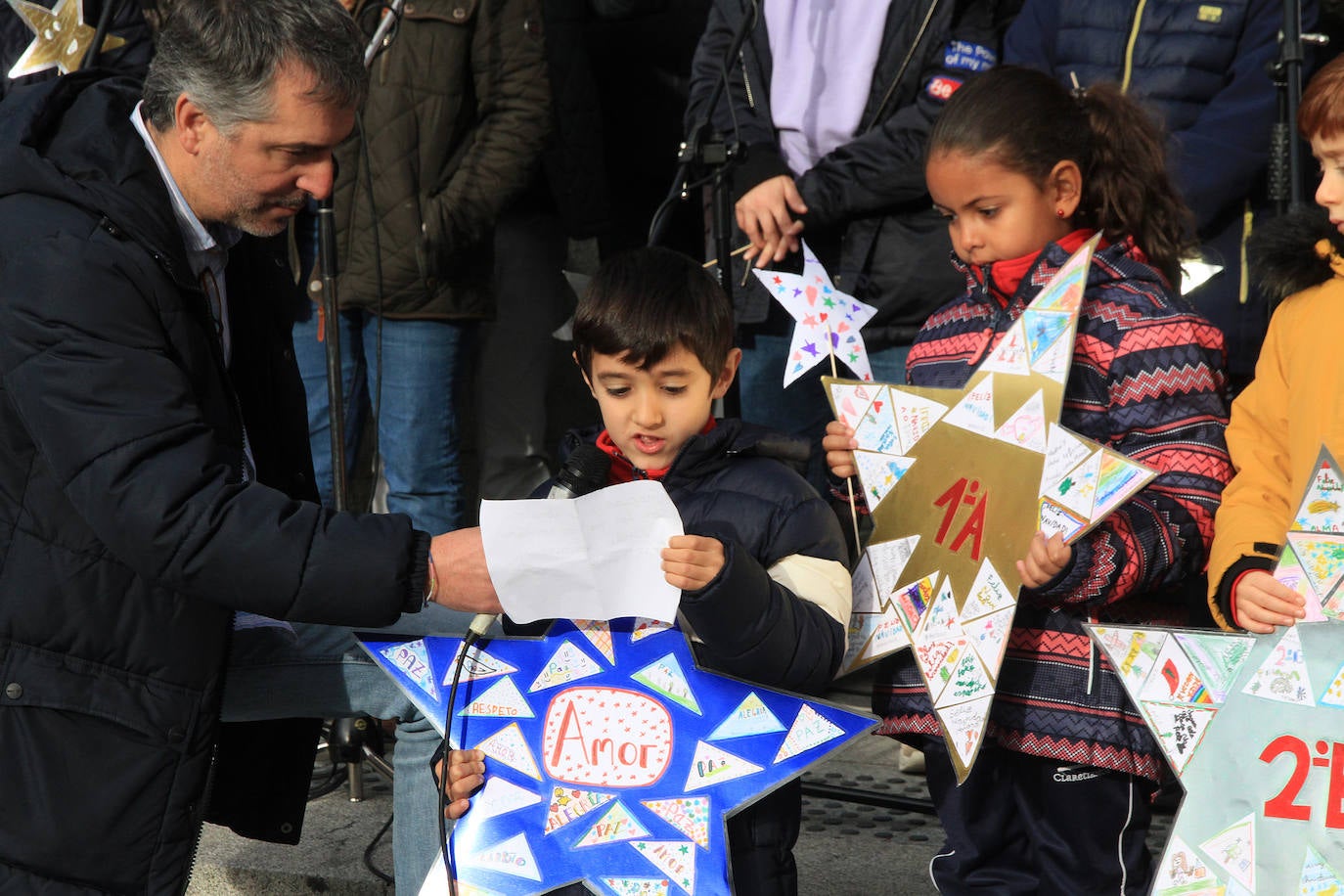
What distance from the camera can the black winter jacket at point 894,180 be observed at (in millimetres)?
3695

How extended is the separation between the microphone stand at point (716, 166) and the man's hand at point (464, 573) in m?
1.36

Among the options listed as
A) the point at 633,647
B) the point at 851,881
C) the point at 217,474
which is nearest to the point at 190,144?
the point at 217,474

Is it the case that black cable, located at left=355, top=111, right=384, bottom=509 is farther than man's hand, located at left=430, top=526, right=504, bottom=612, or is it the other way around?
black cable, located at left=355, top=111, right=384, bottom=509

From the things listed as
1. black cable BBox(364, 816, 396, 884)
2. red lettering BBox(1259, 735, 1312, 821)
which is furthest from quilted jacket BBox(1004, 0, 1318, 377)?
black cable BBox(364, 816, 396, 884)

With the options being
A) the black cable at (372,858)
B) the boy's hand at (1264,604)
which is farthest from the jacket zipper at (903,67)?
the black cable at (372,858)

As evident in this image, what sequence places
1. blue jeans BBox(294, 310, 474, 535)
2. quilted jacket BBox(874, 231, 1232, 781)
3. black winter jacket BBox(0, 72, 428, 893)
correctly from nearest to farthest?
1. black winter jacket BBox(0, 72, 428, 893)
2. quilted jacket BBox(874, 231, 1232, 781)
3. blue jeans BBox(294, 310, 474, 535)

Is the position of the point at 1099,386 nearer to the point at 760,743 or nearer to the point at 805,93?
the point at 760,743

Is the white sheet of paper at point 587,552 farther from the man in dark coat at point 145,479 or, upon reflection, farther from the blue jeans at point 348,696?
the blue jeans at point 348,696

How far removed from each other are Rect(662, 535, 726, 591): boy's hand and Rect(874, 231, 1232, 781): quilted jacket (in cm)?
69

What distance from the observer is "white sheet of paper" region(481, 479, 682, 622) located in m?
2.21

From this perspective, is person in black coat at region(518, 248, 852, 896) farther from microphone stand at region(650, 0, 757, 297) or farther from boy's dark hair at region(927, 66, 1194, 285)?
microphone stand at region(650, 0, 757, 297)

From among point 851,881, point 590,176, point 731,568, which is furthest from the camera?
point 590,176

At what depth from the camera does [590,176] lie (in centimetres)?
492

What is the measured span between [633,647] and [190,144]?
117 cm
